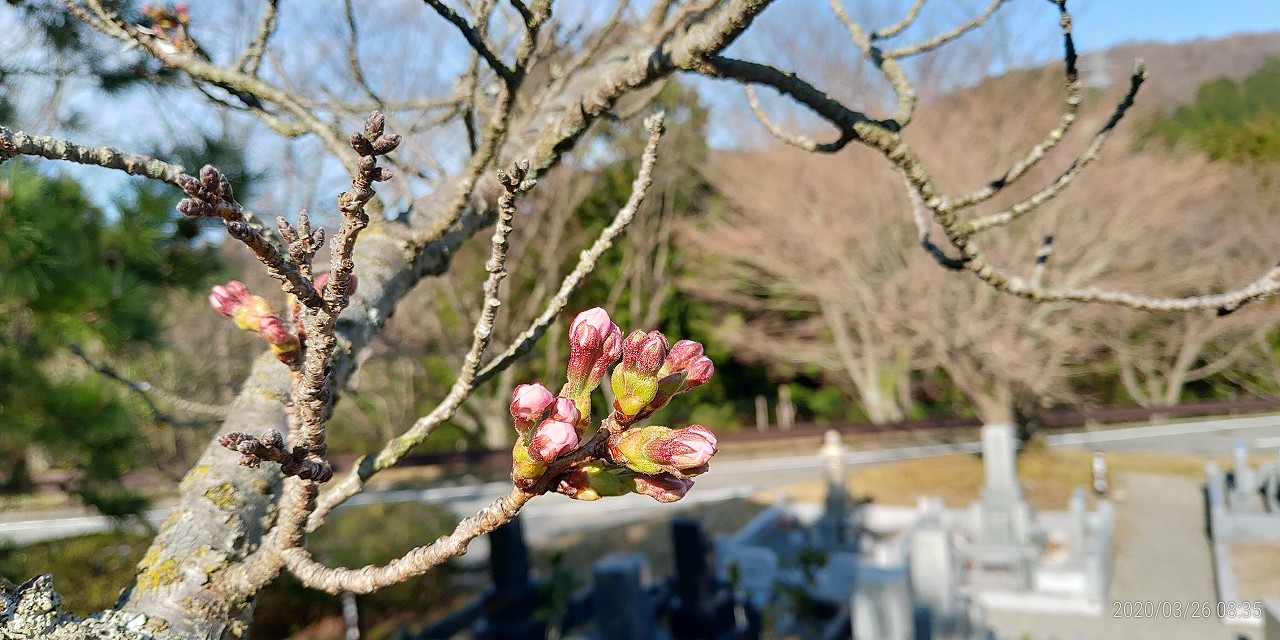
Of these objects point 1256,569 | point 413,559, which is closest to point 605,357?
point 413,559

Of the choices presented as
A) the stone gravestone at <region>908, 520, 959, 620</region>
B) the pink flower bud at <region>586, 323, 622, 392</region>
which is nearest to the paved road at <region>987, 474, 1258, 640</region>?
the stone gravestone at <region>908, 520, 959, 620</region>

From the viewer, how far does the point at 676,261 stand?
42.7 ft

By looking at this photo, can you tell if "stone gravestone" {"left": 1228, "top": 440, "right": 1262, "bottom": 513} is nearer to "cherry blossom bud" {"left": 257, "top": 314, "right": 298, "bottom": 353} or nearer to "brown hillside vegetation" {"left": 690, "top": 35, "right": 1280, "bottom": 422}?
"brown hillside vegetation" {"left": 690, "top": 35, "right": 1280, "bottom": 422}

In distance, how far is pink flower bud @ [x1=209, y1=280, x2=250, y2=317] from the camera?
854mm

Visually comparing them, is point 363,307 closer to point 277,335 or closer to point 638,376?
point 277,335

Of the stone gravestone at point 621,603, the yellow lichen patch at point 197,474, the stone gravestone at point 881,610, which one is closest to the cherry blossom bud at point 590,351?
the yellow lichen patch at point 197,474

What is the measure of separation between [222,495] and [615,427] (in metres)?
0.49

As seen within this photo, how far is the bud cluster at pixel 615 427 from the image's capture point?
572mm

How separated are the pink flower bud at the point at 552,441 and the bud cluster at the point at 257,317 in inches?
14.0

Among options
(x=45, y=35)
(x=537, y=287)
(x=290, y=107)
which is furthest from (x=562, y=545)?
(x=290, y=107)

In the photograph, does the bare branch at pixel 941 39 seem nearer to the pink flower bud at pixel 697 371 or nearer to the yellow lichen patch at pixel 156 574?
the pink flower bud at pixel 697 371

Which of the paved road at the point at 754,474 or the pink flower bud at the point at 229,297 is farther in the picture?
the paved road at the point at 754,474

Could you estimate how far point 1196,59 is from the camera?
1416 centimetres

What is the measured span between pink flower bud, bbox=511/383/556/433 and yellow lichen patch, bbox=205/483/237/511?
446mm
